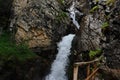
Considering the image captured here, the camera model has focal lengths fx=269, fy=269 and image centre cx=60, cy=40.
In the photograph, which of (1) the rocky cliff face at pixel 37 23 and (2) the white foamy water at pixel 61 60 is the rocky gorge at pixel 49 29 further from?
(2) the white foamy water at pixel 61 60

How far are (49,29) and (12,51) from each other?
4.53 metres

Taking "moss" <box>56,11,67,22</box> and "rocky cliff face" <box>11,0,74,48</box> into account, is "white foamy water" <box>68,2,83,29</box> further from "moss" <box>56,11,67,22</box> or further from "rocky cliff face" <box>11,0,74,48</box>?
"rocky cliff face" <box>11,0,74,48</box>

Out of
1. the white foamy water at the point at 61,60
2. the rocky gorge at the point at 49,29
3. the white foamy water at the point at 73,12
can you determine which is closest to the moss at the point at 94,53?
the rocky gorge at the point at 49,29

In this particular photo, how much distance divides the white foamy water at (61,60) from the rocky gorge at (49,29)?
39 cm

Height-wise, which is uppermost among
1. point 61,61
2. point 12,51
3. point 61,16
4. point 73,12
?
point 73,12

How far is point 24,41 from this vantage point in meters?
23.2

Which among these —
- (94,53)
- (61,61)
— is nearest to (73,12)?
(61,61)

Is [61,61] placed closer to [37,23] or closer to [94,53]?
[37,23]

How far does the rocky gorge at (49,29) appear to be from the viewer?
53.4 ft

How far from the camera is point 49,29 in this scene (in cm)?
2405

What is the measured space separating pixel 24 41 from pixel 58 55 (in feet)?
10.6

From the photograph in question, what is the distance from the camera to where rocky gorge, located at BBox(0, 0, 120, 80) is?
53.4ft

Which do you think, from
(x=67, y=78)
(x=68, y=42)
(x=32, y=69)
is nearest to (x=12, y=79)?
(x=32, y=69)

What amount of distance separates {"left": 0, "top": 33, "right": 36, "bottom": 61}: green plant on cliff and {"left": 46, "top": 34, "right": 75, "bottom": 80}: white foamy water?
1997 millimetres
